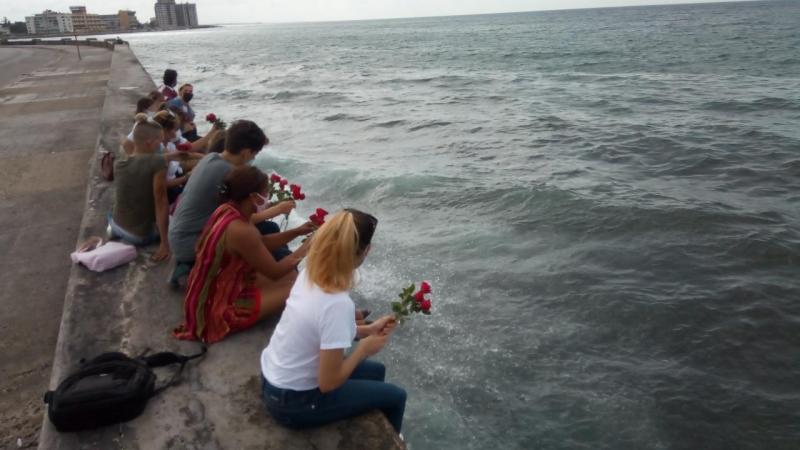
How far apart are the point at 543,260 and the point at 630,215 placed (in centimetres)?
226

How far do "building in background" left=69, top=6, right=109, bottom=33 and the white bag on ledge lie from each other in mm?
178791

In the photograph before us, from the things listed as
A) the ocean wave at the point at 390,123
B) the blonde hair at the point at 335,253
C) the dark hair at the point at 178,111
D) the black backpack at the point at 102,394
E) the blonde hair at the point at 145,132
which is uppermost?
the blonde hair at the point at 145,132

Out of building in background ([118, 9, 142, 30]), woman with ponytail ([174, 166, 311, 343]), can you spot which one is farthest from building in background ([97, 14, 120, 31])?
woman with ponytail ([174, 166, 311, 343])

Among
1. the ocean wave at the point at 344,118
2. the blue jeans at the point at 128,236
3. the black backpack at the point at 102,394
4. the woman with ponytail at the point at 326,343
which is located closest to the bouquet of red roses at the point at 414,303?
the woman with ponytail at the point at 326,343

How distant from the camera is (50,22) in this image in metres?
166

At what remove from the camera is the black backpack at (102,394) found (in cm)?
278

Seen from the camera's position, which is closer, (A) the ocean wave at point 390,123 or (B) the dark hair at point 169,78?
(B) the dark hair at point 169,78

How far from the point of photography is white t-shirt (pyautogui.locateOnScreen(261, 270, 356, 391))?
8.09 feet

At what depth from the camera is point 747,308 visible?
Result: 20.0 ft

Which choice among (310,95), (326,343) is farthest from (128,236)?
(310,95)

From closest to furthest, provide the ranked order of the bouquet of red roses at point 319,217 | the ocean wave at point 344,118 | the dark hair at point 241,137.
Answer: the bouquet of red roses at point 319,217 → the dark hair at point 241,137 → the ocean wave at point 344,118

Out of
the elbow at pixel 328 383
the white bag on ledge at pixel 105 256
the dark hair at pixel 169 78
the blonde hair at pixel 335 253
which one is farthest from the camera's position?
the dark hair at pixel 169 78

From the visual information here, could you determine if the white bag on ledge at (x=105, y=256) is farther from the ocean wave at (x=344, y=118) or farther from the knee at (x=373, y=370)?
the ocean wave at (x=344, y=118)

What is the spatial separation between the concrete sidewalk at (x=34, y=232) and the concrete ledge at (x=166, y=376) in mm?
369
